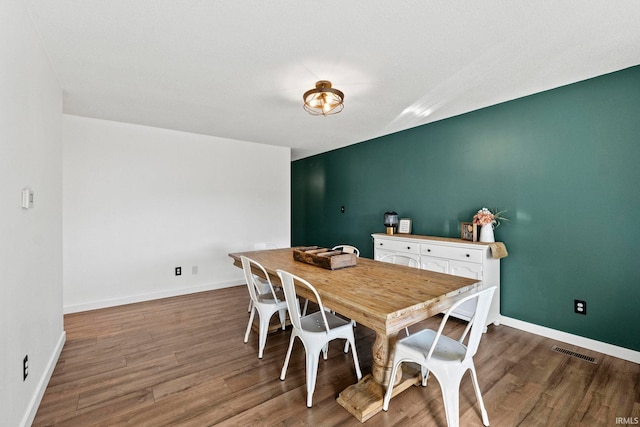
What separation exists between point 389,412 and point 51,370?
2453mm

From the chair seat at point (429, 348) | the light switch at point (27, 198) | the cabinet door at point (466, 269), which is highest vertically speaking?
the light switch at point (27, 198)

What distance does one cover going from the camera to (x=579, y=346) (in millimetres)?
2602

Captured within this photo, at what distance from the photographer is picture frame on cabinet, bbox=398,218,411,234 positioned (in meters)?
4.06

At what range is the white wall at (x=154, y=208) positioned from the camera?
3.51 m

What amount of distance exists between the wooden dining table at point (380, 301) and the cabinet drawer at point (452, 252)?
1.04 meters

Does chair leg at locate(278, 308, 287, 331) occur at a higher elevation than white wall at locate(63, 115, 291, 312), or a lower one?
lower

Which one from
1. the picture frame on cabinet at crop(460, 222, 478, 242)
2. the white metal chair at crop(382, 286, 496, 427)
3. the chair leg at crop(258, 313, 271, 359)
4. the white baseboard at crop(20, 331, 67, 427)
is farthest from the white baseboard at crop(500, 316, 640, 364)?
the white baseboard at crop(20, 331, 67, 427)

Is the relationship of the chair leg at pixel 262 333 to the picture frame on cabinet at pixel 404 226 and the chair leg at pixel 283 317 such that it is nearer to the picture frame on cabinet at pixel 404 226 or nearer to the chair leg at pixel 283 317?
the chair leg at pixel 283 317

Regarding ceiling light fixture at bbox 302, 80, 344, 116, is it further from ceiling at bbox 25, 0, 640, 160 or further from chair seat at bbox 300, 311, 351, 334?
chair seat at bbox 300, 311, 351, 334

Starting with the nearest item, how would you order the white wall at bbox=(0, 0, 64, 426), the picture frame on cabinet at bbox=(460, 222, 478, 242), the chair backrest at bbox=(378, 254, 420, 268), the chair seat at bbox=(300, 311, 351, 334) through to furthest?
the white wall at bbox=(0, 0, 64, 426) < the chair seat at bbox=(300, 311, 351, 334) < the chair backrest at bbox=(378, 254, 420, 268) < the picture frame on cabinet at bbox=(460, 222, 478, 242)

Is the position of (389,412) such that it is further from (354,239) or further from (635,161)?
(354,239)

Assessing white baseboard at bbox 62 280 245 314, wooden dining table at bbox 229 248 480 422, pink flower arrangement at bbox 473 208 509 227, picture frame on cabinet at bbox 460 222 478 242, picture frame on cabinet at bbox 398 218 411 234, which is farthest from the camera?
picture frame on cabinet at bbox 398 218 411 234

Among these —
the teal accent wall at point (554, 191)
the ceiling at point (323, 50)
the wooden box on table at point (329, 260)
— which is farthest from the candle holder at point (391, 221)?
the wooden box on table at point (329, 260)

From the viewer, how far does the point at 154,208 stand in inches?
157
